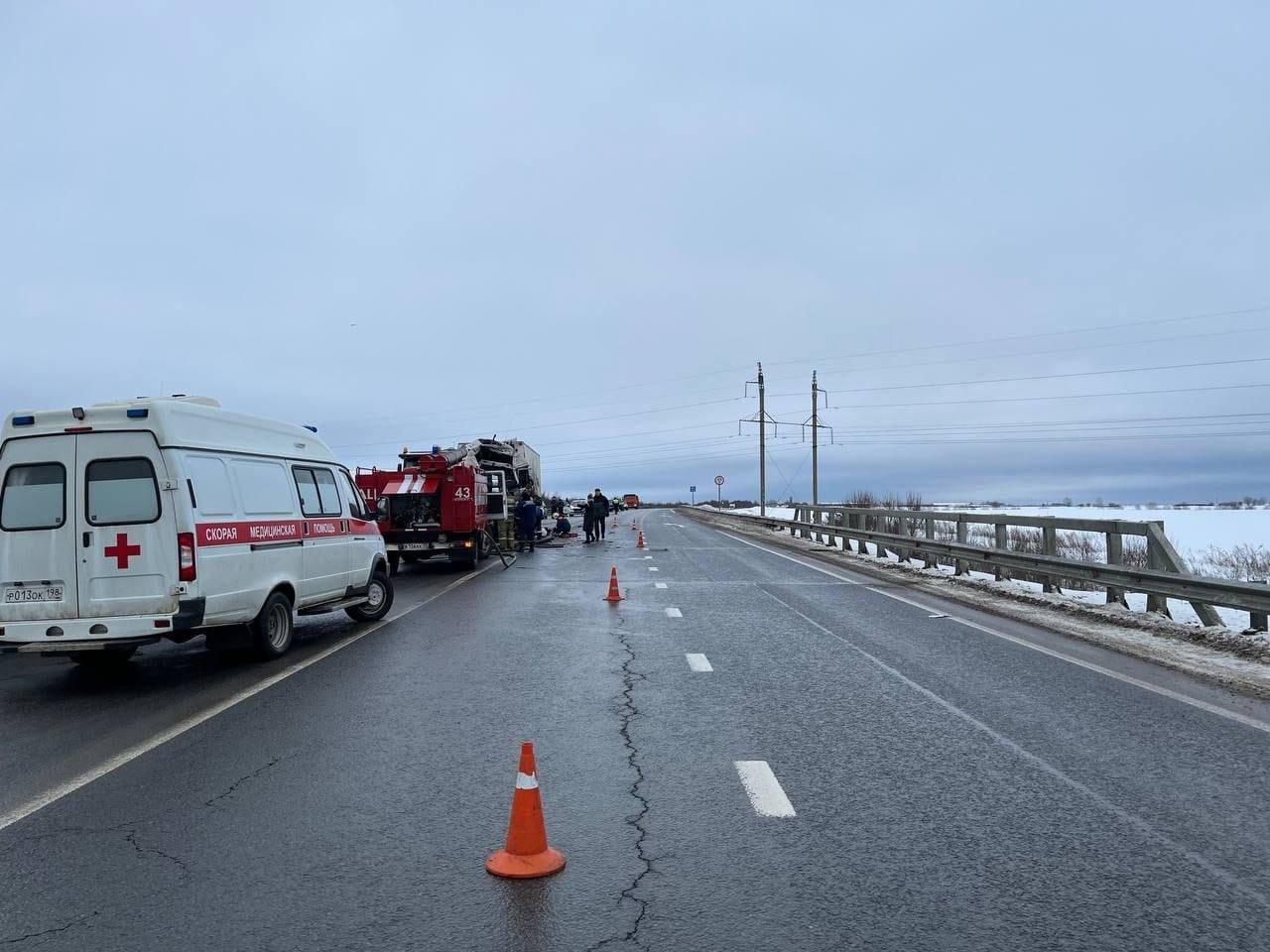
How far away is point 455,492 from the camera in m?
22.8

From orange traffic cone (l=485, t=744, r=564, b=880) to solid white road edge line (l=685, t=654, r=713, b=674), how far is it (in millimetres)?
4932

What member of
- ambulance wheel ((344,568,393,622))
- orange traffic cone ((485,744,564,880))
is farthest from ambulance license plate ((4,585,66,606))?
orange traffic cone ((485,744,564,880))

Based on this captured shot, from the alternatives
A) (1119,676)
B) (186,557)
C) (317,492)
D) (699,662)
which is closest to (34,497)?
(186,557)

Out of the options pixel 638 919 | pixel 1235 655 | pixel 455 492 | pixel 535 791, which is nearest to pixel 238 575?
pixel 535 791

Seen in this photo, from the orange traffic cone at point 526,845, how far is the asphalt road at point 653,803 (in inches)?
4.2

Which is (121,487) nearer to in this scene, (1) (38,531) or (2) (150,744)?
(1) (38,531)

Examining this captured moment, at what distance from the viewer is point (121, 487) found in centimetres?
887

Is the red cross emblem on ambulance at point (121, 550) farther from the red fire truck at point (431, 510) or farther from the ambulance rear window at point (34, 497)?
the red fire truck at point (431, 510)

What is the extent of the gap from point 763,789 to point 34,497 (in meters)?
7.10

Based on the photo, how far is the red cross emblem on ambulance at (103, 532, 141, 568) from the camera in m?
8.77

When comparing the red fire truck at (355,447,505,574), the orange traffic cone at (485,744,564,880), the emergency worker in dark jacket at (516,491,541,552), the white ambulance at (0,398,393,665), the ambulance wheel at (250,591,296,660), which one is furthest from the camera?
the emergency worker in dark jacket at (516,491,541,552)

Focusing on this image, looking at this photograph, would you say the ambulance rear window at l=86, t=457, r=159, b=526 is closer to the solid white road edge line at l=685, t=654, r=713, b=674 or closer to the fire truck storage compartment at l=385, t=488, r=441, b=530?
the solid white road edge line at l=685, t=654, r=713, b=674

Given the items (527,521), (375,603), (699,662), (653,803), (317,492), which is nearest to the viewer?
(653,803)

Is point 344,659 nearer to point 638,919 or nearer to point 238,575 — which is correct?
point 238,575
